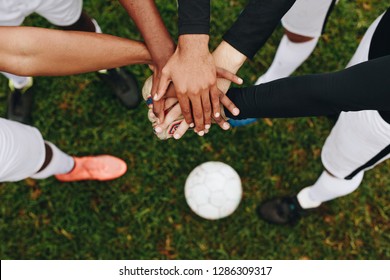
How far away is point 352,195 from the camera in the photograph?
3295 millimetres

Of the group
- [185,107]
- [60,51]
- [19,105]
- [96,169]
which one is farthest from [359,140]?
[19,105]

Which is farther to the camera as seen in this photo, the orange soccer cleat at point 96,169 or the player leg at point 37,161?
the orange soccer cleat at point 96,169

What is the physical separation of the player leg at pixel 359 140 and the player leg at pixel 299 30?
0.31 meters

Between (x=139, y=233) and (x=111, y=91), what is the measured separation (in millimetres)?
1218

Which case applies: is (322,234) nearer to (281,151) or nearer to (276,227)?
(276,227)

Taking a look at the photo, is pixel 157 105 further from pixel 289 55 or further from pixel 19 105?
pixel 19 105

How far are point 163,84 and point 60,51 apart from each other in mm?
518

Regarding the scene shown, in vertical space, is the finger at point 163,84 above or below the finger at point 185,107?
above

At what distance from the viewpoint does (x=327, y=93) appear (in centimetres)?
158

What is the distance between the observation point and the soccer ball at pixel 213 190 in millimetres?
2980

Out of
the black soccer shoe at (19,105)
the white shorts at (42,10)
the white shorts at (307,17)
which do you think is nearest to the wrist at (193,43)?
the white shorts at (307,17)

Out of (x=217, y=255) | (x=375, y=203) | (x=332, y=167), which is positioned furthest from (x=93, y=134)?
(x=375, y=203)

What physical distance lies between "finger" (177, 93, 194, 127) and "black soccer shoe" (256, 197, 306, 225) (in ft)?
4.74

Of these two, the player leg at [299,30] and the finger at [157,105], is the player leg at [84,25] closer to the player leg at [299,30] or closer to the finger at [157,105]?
the finger at [157,105]
